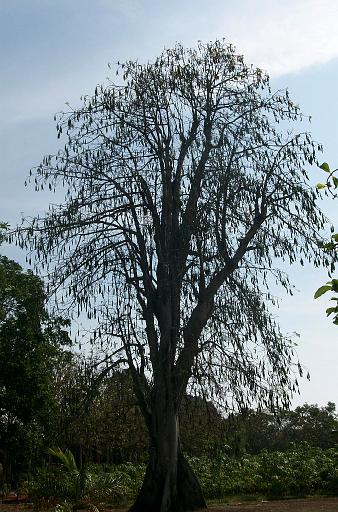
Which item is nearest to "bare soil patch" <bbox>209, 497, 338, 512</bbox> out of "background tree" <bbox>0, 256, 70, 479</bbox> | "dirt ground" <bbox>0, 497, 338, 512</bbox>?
"dirt ground" <bbox>0, 497, 338, 512</bbox>

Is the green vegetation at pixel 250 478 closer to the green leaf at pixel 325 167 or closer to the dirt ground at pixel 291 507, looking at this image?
the dirt ground at pixel 291 507

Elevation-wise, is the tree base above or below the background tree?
below

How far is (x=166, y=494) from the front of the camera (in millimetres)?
14219

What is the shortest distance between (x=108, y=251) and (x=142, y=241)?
35.2 inches

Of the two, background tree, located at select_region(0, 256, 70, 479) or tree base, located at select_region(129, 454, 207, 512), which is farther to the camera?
background tree, located at select_region(0, 256, 70, 479)

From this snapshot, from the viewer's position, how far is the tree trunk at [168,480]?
14.4 meters

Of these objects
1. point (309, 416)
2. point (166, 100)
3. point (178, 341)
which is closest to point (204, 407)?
point (178, 341)

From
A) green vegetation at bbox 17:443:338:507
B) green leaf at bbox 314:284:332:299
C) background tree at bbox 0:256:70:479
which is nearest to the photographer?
green leaf at bbox 314:284:332:299

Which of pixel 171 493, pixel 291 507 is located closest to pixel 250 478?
pixel 291 507

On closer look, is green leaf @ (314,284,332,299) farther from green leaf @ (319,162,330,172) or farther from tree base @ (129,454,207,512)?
tree base @ (129,454,207,512)

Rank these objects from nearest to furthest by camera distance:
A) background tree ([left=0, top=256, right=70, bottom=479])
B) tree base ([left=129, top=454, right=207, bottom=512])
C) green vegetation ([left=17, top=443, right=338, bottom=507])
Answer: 1. tree base ([left=129, top=454, right=207, bottom=512])
2. green vegetation ([left=17, top=443, right=338, bottom=507])
3. background tree ([left=0, top=256, right=70, bottom=479])

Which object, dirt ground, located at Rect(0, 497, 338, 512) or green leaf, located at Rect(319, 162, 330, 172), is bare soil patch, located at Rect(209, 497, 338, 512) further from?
green leaf, located at Rect(319, 162, 330, 172)

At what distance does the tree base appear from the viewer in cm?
1427

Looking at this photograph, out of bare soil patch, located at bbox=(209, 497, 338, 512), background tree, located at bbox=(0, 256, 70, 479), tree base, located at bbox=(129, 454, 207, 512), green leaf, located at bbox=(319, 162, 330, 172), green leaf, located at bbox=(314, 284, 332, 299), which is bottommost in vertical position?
bare soil patch, located at bbox=(209, 497, 338, 512)
